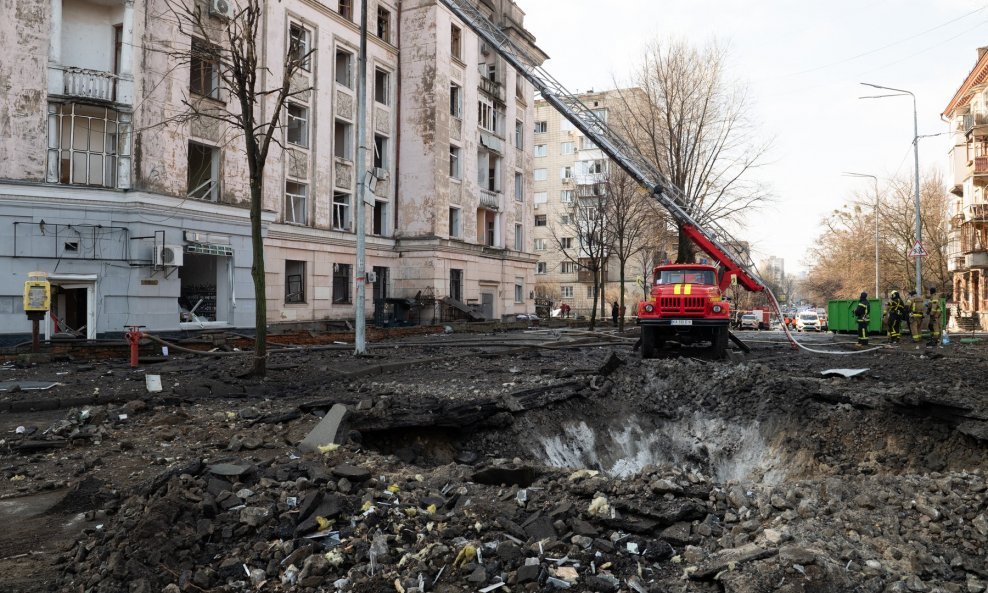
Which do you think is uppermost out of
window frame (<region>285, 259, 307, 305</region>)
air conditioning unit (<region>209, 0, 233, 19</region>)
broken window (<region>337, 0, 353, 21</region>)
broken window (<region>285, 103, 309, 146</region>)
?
broken window (<region>337, 0, 353, 21</region>)

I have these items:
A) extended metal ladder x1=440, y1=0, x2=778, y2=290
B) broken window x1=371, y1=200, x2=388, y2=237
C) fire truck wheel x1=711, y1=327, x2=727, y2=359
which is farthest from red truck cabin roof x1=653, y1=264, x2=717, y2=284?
broken window x1=371, y1=200, x2=388, y2=237

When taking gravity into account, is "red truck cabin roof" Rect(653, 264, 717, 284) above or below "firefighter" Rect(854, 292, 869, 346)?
above

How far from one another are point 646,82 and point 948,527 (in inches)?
1216

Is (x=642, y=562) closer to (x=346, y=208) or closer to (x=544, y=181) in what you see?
(x=346, y=208)

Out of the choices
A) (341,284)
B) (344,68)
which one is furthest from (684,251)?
(344,68)

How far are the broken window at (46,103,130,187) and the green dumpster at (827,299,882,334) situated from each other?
1178 inches

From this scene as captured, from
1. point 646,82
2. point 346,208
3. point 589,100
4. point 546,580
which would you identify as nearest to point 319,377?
point 546,580

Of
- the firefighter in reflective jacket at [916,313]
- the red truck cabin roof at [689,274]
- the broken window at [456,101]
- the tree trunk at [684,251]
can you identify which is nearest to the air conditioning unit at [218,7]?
the broken window at [456,101]

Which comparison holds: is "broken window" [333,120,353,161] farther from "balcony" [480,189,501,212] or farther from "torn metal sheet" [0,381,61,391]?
"torn metal sheet" [0,381,61,391]

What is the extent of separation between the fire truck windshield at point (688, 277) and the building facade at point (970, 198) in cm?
3259

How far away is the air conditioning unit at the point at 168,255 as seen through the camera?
1820cm

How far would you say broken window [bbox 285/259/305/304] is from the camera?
2525 centimetres

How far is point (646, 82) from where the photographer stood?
32.1 metres

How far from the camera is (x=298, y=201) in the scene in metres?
25.8
